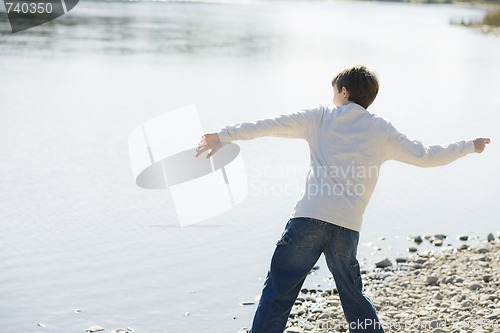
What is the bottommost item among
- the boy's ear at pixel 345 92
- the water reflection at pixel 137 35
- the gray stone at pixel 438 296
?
the gray stone at pixel 438 296

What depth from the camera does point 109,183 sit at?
1060 centimetres

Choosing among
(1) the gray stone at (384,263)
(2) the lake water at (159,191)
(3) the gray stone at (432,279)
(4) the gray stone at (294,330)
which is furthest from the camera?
(1) the gray stone at (384,263)

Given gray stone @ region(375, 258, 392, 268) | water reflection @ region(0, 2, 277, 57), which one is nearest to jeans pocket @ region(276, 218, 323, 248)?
gray stone @ region(375, 258, 392, 268)

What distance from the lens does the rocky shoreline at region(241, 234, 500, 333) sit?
5816mm

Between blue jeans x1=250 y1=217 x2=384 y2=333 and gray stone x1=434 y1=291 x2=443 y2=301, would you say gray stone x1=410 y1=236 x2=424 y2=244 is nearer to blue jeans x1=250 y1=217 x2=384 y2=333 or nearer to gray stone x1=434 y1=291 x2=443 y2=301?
gray stone x1=434 y1=291 x2=443 y2=301

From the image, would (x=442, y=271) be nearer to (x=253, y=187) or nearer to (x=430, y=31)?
(x=253, y=187)

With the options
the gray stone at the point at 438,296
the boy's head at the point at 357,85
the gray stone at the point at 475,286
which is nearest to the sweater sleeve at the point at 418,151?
the boy's head at the point at 357,85

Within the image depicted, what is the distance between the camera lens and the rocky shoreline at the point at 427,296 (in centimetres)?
582

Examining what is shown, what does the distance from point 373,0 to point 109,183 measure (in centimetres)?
11658

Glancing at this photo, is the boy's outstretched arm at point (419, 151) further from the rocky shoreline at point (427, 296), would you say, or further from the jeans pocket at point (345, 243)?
the rocky shoreline at point (427, 296)

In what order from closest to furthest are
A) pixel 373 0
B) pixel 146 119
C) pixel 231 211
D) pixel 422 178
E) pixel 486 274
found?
pixel 486 274 → pixel 231 211 → pixel 422 178 → pixel 146 119 → pixel 373 0

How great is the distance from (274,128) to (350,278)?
2.90 ft

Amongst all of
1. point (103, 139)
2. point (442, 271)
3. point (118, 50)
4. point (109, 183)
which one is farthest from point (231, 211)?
point (118, 50)

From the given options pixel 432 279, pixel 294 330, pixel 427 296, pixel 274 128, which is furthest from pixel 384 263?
pixel 274 128
